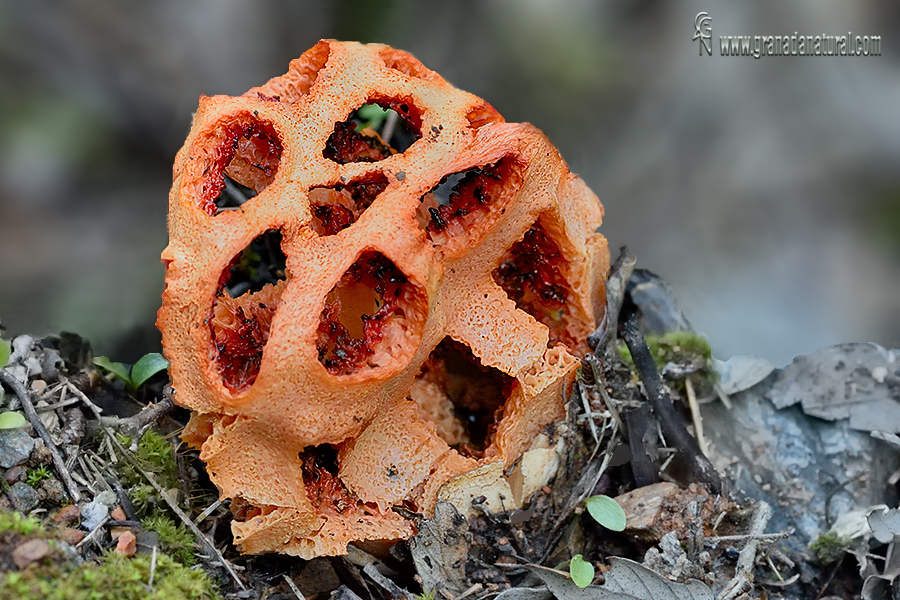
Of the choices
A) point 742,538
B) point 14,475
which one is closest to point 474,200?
point 742,538

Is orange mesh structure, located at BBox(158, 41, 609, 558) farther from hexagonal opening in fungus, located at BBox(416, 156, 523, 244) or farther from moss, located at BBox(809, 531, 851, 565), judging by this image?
moss, located at BBox(809, 531, 851, 565)

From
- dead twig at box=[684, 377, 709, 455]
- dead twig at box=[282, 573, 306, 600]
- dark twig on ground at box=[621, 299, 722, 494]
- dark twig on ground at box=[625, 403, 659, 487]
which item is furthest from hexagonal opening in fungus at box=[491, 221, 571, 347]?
dead twig at box=[282, 573, 306, 600]

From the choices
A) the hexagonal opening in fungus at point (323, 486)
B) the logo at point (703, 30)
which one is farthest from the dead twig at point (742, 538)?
the logo at point (703, 30)

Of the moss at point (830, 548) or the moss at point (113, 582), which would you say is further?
the moss at point (830, 548)

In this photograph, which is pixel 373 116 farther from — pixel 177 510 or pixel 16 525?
pixel 16 525

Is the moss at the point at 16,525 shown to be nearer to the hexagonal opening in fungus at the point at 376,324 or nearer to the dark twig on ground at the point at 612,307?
the hexagonal opening in fungus at the point at 376,324

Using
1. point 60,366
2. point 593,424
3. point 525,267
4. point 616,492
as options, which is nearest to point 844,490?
point 616,492
